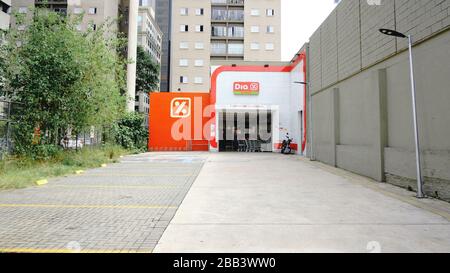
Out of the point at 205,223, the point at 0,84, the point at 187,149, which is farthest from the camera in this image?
the point at 187,149

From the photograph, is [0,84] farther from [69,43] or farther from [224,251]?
[224,251]

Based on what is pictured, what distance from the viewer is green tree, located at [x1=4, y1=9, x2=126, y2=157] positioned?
10258 millimetres

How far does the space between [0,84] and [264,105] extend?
15034 millimetres

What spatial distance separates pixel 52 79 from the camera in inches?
413

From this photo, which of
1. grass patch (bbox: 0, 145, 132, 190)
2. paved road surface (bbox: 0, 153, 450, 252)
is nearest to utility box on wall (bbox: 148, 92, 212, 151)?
grass patch (bbox: 0, 145, 132, 190)

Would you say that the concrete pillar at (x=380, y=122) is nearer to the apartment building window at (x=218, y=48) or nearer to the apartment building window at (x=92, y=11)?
the apartment building window at (x=218, y=48)

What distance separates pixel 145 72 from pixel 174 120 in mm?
26625

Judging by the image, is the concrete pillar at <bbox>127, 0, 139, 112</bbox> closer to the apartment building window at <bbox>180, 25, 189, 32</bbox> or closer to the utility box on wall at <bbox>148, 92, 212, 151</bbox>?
the apartment building window at <bbox>180, 25, 189, 32</bbox>

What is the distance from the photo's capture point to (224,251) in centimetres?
314
